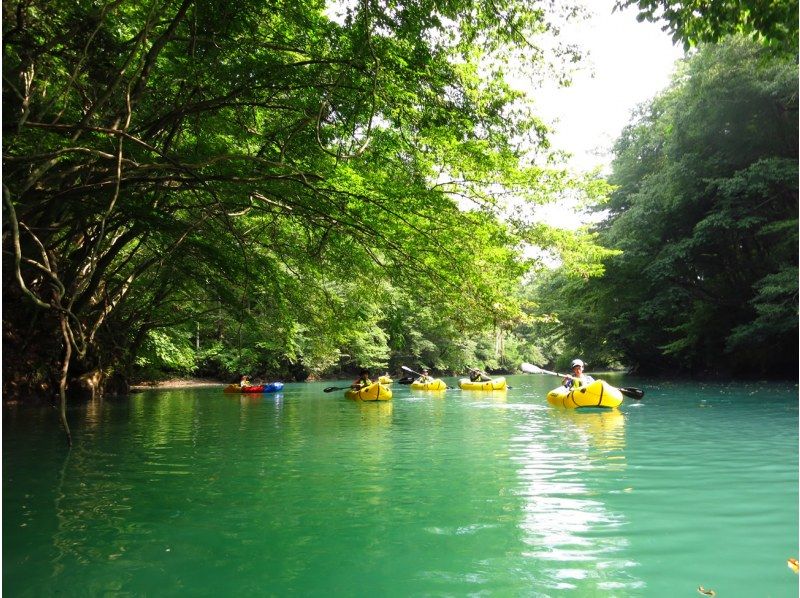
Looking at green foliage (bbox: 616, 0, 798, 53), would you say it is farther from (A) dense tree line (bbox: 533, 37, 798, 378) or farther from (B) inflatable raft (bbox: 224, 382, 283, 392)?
(B) inflatable raft (bbox: 224, 382, 283, 392)

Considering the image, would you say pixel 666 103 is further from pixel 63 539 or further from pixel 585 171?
pixel 63 539

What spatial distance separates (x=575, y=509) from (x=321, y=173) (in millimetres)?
5518

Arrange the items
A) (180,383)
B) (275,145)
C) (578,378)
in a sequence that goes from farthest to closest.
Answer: (180,383) → (578,378) → (275,145)

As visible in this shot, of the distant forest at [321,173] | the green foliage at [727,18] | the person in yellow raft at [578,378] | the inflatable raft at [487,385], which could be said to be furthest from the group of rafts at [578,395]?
the green foliage at [727,18]

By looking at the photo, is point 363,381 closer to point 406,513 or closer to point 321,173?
point 321,173

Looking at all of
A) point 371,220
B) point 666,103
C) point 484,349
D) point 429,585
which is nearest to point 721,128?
point 666,103

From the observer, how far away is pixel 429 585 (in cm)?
327

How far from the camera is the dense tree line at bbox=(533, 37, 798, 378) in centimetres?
1833

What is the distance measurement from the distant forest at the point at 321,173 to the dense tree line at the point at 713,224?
0.11 meters

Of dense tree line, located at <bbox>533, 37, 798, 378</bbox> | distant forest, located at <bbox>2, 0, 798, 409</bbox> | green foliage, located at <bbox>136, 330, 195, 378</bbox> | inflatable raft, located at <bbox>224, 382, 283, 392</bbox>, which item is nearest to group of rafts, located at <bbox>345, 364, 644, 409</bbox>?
distant forest, located at <bbox>2, 0, 798, 409</bbox>

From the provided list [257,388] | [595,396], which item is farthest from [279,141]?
[257,388]

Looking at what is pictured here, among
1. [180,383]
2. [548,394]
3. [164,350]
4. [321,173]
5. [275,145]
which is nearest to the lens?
[321,173]

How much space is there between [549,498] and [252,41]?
18.9 ft

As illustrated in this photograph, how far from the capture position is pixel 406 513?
4676 millimetres
